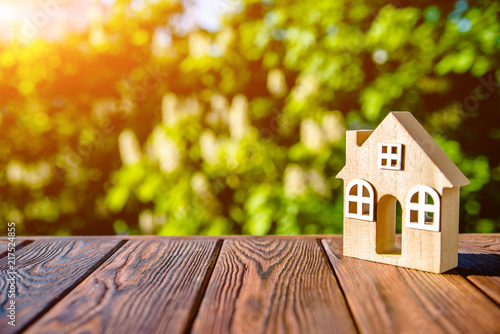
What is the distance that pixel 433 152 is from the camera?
105 cm

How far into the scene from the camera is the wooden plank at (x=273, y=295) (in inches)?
29.6

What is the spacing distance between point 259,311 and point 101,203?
6.67 ft

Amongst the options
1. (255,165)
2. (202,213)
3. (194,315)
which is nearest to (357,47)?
(255,165)

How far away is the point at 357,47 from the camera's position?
2311 mm

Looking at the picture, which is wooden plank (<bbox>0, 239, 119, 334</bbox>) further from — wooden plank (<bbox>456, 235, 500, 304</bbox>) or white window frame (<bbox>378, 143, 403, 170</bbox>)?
wooden plank (<bbox>456, 235, 500, 304</bbox>)

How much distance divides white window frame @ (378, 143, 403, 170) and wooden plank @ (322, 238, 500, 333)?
24cm

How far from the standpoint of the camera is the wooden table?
759 mm

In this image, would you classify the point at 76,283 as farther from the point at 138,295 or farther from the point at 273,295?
the point at 273,295

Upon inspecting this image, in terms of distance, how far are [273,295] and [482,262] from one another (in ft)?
1.87

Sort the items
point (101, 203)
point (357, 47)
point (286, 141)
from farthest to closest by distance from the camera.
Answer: point (101, 203) < point (286, 141) < point (357, 47)

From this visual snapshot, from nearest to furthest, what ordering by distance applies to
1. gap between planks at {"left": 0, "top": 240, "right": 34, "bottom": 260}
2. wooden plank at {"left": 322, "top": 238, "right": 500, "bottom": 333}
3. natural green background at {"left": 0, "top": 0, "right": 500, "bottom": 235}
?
1. wooden plank at {"left": 322, "top": 238, "right": 500, "bottom": 333}
2. gap between planks at {"left": 0, "top": 240, "right": 34, "bottom": 260}
3. natural green background at {"left": 0, "top": 0, "right": 500, "bottom": 235}

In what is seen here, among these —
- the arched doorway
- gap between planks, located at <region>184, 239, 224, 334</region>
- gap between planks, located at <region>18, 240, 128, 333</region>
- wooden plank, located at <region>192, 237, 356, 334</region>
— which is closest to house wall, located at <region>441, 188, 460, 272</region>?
the arched doorway

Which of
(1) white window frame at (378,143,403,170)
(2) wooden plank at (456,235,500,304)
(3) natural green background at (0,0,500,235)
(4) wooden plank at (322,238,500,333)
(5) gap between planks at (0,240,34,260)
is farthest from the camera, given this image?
(3) natural green background at (0,0,500,235)

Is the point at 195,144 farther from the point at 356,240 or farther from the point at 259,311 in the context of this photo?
the point at 259,311
